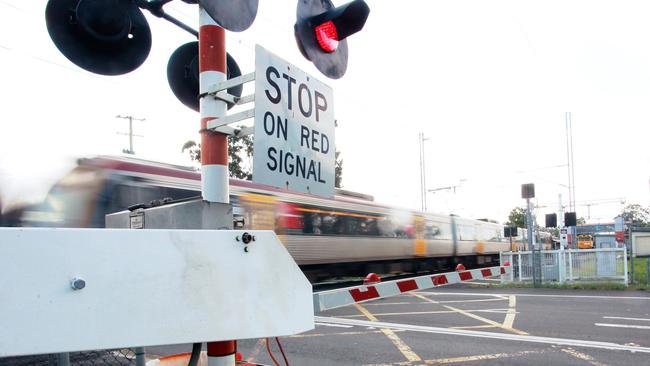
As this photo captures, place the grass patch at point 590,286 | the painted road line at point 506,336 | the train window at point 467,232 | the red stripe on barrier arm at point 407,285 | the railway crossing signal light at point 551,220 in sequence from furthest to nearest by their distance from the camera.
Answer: the train window at point 467,232
the railway crossing signal light at point 551,220
the grass patch at point 590,286
the painted road line at point 506,336
the red stripe on barrier arm at point 407,285

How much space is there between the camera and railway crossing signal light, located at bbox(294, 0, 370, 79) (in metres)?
2.90

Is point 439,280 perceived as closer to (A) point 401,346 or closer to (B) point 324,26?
(B) point 324,26

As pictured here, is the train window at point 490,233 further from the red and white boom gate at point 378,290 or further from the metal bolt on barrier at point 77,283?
the metal bolt on barrier at point 77,283

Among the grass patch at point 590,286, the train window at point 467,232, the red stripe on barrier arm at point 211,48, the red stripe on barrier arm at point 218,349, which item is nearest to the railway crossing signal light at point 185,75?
the red stripe on barrier arm at point 211,48

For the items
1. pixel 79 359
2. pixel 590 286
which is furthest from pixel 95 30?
pixel 590 286

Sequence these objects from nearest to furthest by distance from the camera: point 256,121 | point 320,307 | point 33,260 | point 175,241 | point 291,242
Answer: point 33,260 → point 175,241 → point 256,121 → point 320,307 → point 291,242

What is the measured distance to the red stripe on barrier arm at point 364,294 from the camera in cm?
308

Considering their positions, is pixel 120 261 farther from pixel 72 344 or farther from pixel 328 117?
pixel 328 117

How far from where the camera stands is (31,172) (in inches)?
322

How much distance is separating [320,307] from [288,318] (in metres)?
1.03

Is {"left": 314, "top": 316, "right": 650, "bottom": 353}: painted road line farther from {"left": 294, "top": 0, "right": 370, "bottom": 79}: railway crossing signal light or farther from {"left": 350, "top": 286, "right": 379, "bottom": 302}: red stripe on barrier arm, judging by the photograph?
{"left": 294, "top": 0, "right": 370, "bottom": 79}: railway crossing signal light

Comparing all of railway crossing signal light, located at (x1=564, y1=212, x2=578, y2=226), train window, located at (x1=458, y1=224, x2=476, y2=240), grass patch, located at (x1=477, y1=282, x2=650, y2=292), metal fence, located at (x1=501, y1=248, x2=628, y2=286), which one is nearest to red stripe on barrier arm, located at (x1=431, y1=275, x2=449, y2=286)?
grass patch, located at (x1=477, y1=282, x2=650, y2=292)

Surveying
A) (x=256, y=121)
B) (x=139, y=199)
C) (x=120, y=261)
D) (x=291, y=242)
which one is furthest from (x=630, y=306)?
(x=120, y=261)

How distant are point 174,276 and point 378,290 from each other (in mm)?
2196
